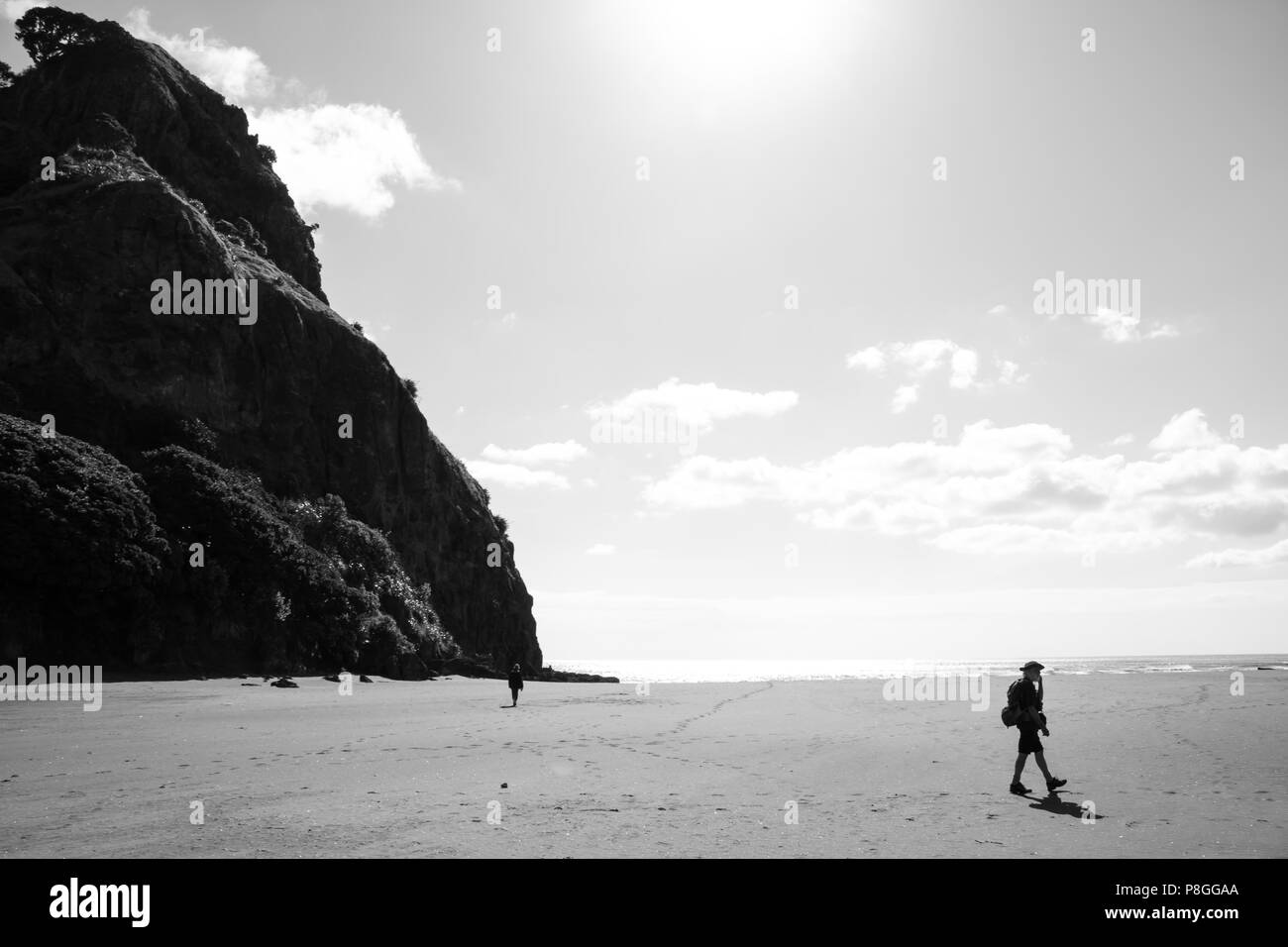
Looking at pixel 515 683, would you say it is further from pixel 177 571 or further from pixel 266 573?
pixel 266 573

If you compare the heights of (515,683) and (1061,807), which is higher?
(1061,807)

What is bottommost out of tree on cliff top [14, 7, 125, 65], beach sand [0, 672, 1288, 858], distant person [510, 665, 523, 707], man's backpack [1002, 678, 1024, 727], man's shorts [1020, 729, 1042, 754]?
distant person [510, 665, 523, 707]

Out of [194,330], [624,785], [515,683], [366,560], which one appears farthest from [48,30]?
[624,785]

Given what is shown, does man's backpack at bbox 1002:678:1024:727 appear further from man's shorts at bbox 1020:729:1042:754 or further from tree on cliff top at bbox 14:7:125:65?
tree on cliff top at bbox 14:7:125:65

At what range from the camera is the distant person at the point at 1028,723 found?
36.0 ft

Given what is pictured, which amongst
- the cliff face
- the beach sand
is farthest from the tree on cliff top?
the beach sand

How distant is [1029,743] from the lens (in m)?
11.3

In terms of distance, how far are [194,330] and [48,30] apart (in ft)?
148

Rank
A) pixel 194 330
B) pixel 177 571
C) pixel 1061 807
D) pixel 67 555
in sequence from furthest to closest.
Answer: pixel 194 330 < pixel 177 571 < pixel 67 555 < pixel 1061 807

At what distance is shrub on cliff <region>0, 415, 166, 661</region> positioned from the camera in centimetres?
3117

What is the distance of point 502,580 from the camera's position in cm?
Answer: 7244
